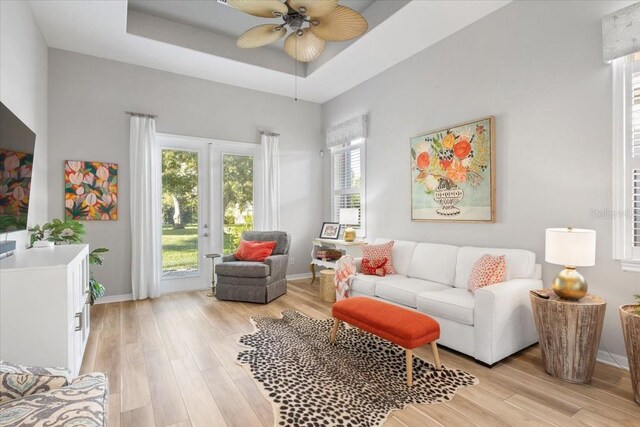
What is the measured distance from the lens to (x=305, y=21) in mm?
2568

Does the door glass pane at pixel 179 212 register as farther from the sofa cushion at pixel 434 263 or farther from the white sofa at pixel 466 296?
the sofa cushion at pixel 434 263

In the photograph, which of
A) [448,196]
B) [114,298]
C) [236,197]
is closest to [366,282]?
[448,196]

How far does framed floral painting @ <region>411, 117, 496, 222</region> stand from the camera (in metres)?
3.44

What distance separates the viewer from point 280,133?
19.0ft

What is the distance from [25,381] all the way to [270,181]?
4.47 m

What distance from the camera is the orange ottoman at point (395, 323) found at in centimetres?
231

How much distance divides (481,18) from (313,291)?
13.3ft

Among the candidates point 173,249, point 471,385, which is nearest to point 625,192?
point 471,385

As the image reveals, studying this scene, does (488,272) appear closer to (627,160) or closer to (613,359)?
(613,359)

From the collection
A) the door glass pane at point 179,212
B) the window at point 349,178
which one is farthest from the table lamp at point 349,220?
the door glass pane at point 179,212

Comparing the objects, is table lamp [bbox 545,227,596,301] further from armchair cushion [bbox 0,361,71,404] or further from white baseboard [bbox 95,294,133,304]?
white baseboard [bbox 95,294,133,304]

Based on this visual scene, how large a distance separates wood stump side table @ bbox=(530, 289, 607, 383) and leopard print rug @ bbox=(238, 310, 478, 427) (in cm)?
62

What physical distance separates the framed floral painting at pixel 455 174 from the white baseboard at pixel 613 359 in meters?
1.40

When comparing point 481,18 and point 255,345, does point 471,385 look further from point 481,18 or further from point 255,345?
point 481,18
